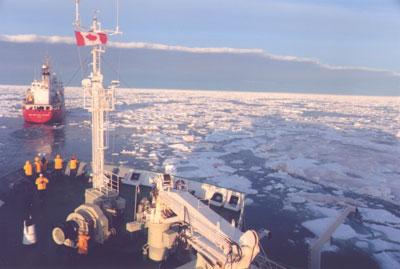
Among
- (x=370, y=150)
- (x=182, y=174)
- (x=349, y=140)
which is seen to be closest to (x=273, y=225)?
(x=182, y=174)

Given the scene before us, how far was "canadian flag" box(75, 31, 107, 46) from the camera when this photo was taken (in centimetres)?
592

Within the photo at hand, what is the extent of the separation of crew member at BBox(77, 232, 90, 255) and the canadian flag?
11.4ft

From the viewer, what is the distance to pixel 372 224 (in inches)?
358

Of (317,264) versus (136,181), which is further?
(136,181)

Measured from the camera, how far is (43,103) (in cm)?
2688

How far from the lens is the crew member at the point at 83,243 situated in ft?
16.1

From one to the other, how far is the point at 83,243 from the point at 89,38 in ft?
12.2

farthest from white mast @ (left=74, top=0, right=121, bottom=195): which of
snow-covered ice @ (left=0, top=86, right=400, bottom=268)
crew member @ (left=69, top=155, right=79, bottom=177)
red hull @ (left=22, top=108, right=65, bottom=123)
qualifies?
red hull @ (left=22, top=108, right=65, bottom=123)

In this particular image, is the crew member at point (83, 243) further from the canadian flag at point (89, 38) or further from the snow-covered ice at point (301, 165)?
the snow-covered ice at point (301, 165)

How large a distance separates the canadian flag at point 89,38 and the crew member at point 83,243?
11.4 feet

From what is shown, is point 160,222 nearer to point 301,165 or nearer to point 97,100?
point 97,100

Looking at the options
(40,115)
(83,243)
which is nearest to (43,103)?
(40,115)

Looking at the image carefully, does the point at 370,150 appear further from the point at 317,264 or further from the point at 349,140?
the point at 317,264

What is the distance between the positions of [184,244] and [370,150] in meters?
17.3
